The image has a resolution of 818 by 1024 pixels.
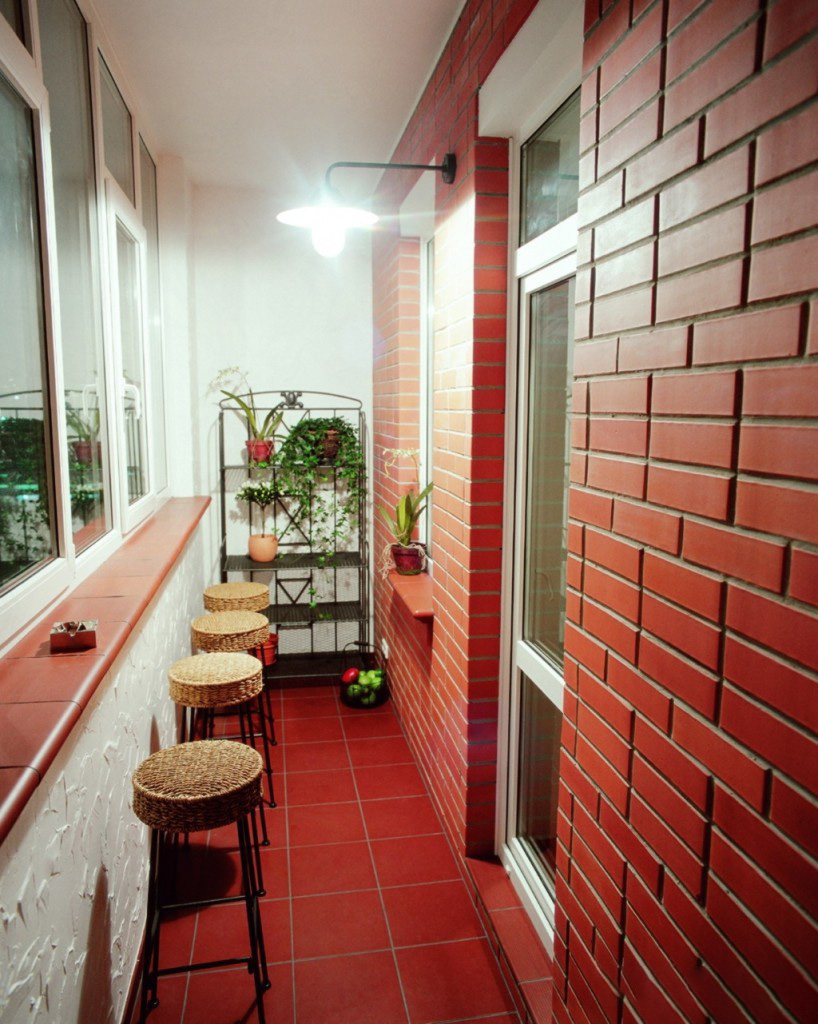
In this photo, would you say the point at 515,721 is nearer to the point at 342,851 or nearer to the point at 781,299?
the point at 342,851

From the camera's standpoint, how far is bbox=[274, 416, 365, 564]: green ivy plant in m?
A: 4.50

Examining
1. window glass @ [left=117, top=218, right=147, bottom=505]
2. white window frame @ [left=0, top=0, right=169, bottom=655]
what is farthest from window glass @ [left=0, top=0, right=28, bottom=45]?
window glass @ [left=117, top=218, right=147, bottom=505]

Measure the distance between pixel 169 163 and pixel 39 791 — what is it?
3.62 m

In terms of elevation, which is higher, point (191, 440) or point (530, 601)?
point (191, 440)

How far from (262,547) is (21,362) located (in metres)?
2.80

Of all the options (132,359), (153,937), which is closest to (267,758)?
A: (153,937)

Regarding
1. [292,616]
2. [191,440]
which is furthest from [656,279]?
[292,616]

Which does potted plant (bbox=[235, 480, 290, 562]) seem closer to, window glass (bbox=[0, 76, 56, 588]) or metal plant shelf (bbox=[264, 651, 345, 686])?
metal plant shelf (bbox=[264, 651, 345, 686])

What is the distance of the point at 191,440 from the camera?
4324 mm

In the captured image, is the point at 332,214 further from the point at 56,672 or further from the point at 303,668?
the point at 303,668

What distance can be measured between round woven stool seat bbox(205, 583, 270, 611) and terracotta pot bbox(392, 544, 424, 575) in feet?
2.17

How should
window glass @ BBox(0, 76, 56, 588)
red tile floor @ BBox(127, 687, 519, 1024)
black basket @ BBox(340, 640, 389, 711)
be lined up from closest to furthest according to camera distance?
window glass @ BBox(0, 76, 56, 588), red tile floor @ BBox(127, 687, 519, 1024), black basket @ BBox(340, 640, 389, 711)

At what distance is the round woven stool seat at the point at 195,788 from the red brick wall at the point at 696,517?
2.92 feet

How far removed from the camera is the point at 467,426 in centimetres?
250
